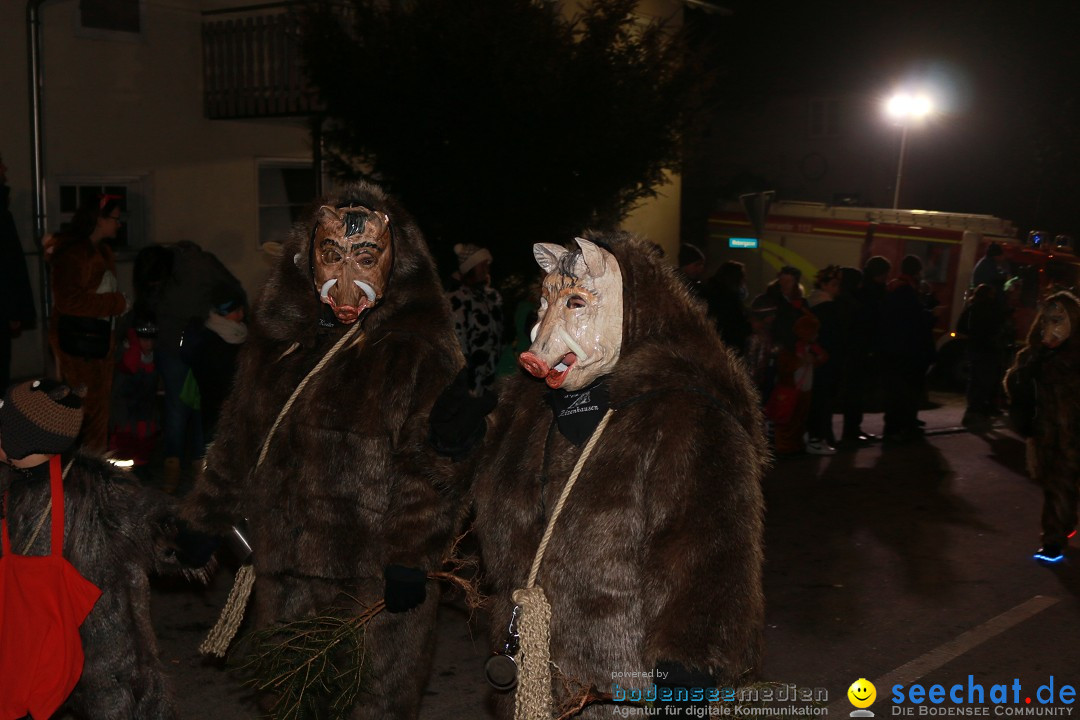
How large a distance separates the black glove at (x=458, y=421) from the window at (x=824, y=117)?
31376 mm

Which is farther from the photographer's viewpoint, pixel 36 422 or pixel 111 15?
pixel 111 15

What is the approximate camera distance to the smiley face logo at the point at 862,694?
5.14 m

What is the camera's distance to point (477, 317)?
8.73 metres

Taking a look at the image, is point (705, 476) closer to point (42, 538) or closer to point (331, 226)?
point (331, 226)

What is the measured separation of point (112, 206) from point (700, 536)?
6.64 m

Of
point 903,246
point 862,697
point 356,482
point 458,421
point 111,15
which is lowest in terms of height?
Result: point 862,697

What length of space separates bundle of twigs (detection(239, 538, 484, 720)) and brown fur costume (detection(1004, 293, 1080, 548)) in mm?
5148

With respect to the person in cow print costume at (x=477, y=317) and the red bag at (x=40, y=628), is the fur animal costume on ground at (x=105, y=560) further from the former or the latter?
the person in cow print costume at (x=477, y=317)

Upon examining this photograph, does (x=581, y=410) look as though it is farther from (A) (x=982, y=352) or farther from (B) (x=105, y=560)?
(A) (x=982, y=352)

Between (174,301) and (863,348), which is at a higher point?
(174,301)

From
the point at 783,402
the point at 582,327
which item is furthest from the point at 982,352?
the point at 582,327

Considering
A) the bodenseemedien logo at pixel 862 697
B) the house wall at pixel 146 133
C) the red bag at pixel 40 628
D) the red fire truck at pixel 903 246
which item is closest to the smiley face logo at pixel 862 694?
the bodenseemedien logo at pixel 862 697

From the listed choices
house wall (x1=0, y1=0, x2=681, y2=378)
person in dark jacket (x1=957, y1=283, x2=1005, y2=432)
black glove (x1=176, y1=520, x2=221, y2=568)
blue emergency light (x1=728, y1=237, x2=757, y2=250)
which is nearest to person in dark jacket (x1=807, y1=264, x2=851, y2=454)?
person in dark jacket (x1=957, y1=283, x2=1005, y2=432)

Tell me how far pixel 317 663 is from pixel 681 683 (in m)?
1.30
